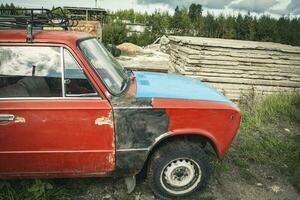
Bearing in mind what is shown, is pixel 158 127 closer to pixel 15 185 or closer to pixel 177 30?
pixel 15 185

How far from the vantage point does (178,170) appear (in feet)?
13.9

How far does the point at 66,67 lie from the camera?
146 inches

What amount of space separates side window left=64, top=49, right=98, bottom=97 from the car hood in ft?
1.83

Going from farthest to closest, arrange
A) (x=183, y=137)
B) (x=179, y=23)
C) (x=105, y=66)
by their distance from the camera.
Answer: (x=179, y=23) → (x=183, y=137) → (x=105, y=66)

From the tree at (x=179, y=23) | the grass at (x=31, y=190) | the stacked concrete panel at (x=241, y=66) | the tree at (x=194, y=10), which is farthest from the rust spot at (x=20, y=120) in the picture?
the tree at (x=194, y=10)

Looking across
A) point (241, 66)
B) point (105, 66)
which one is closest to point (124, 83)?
point (105, 66)

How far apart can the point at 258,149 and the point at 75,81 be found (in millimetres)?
3548

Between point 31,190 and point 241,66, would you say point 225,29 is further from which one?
point 31,190

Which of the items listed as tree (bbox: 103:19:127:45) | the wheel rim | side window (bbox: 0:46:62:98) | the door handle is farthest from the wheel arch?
tree (bbox: 103:19:127:45)

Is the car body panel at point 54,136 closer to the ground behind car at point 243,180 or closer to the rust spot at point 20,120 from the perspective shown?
the rust spot at point 20,120

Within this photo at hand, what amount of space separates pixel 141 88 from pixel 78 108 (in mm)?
855

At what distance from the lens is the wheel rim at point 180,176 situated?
4.20 meters

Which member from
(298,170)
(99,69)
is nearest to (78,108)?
(99,69)

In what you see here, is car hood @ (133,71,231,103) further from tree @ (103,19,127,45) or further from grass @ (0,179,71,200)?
tree @ (103,19,127,45)
